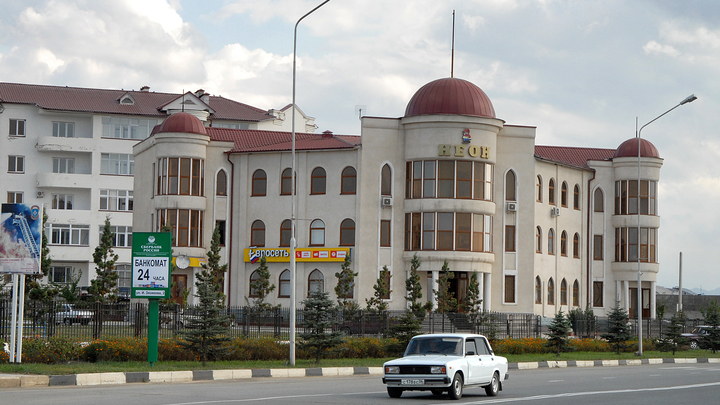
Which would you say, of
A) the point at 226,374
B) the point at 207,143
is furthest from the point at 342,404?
the point at 207,143

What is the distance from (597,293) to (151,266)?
38.1 metres

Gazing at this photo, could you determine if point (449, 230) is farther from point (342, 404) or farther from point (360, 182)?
point (342, 404)

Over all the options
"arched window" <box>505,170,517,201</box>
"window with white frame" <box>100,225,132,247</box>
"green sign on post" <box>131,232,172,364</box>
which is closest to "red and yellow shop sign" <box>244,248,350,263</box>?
"arched window" <box>505,170,517,201</box>

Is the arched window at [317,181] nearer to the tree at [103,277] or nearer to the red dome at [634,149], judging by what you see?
the tree at [103,277]

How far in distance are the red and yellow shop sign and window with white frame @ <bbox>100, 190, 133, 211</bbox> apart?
2407 centimetres

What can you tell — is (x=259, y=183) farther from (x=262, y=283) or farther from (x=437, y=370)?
(x=437, y=370)

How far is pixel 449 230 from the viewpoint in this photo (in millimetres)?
46312

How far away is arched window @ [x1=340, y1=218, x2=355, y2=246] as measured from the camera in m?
47.4

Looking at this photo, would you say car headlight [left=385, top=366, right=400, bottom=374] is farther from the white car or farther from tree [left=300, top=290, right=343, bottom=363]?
tree [left=300, top=290, right=343, bottom=363]

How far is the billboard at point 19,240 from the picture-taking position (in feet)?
65.6

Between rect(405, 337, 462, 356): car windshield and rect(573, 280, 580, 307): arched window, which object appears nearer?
rect(405, 337, 462, 356): car windshield

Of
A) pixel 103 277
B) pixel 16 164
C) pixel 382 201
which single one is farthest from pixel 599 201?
pixel 16 164

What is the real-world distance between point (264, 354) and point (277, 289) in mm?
22327

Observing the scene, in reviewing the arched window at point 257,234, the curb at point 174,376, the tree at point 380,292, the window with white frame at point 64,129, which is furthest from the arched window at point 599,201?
A: the window with white frame at point 64,129
